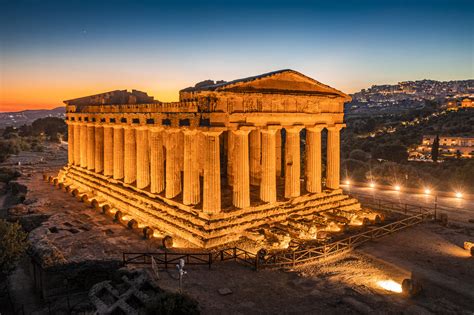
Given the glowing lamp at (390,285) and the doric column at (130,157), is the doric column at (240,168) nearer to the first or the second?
the glowing lamp at (390,285)

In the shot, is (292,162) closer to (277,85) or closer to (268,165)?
(268,165)

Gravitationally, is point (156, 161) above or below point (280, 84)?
below

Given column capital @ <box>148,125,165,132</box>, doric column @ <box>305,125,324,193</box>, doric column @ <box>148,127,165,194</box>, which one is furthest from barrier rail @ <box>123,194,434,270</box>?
column capital @ <box>148,125,165,132</box>

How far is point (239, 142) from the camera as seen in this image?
21188 mm

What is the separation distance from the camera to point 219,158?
20.8 metres

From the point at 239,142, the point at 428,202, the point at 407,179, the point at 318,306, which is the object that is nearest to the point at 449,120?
the point at 407,179

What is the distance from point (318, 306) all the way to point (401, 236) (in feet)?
35.6

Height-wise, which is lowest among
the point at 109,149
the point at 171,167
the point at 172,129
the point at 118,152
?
the point at 171,167

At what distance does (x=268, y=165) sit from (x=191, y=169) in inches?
177

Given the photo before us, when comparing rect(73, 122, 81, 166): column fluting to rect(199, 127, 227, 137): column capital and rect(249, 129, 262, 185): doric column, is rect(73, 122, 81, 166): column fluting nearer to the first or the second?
rect(249, 129, 262, 185): doric column

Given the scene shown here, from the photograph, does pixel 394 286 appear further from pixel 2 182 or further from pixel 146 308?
pixel 2 182

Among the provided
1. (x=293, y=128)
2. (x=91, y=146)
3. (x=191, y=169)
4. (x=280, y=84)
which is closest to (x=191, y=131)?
(x=191, y=169)

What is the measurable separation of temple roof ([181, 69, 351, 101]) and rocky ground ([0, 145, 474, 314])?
9023 mm

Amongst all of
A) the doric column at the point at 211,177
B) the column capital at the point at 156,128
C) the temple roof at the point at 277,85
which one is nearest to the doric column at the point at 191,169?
the doric column at the point at 211,177
